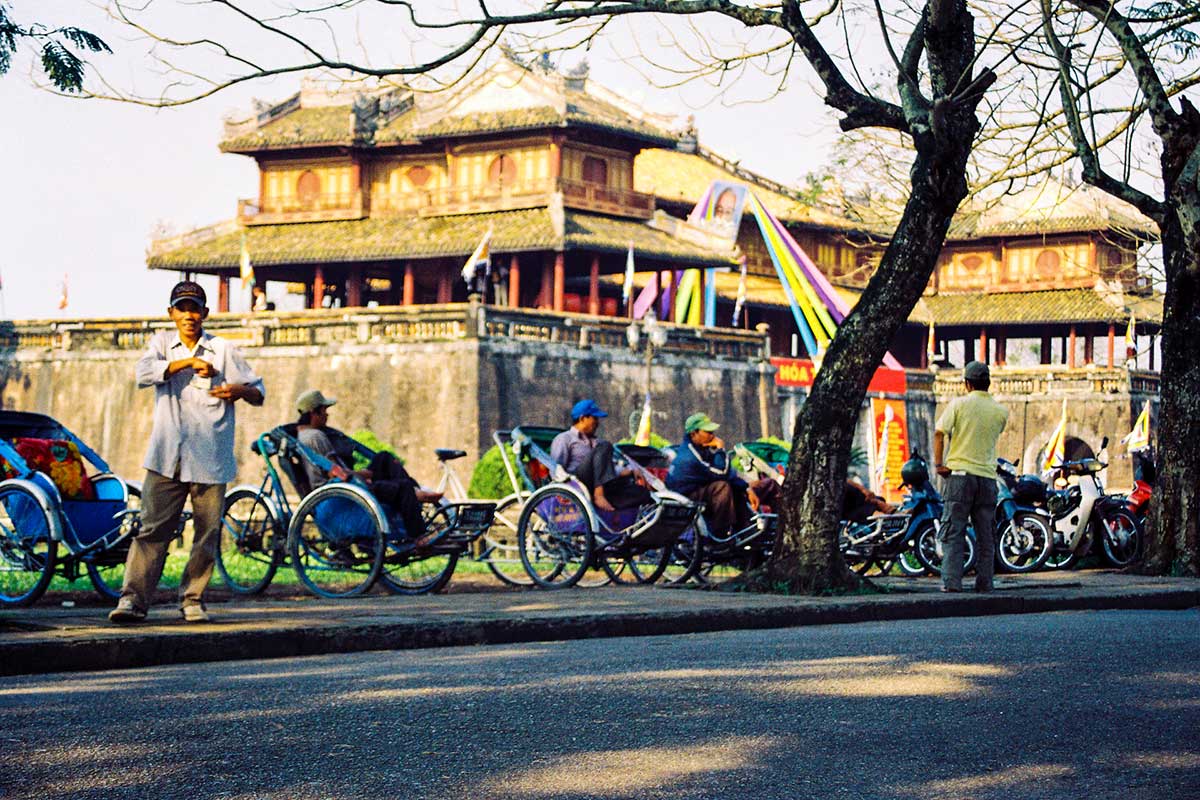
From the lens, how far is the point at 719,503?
1266 cm

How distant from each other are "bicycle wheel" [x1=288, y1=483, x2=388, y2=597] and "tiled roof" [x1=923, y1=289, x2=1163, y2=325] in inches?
1711

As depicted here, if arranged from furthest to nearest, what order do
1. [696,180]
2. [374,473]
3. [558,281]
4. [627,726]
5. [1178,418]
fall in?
[696,180] → [558,281] → [1178,418] → [374,473] → [627,726]

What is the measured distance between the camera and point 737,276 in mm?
49781

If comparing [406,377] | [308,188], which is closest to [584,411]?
[406,377]

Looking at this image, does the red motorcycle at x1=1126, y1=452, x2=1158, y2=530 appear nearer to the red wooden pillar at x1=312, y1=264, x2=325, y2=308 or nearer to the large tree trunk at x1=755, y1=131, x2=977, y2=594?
the large tree trunk at x1=755, y1=131, x2=977, y2=594

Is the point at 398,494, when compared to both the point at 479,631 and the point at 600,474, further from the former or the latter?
the point at 479,631

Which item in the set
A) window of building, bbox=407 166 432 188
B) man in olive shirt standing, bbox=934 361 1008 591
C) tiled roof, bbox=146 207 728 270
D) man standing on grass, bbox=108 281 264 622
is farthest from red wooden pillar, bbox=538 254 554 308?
man standing on grass, bbox=108 281 264 622

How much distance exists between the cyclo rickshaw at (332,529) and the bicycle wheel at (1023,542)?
17.1 ft

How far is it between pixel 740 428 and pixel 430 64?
30452 millimetres

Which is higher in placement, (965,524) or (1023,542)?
(965,524)

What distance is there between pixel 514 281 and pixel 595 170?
4.05 metres

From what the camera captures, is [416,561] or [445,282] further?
[445,282]

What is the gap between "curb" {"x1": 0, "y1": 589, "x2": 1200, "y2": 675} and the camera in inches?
282

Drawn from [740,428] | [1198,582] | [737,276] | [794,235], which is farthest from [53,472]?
[794,235]
